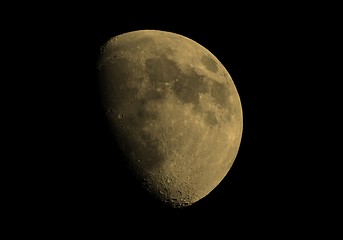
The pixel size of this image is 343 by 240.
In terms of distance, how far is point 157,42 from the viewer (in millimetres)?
5070

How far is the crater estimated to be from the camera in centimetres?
519

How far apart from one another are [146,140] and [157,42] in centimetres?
126

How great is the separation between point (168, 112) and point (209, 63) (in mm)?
1035

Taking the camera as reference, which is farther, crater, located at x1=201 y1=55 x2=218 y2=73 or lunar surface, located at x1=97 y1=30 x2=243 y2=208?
crater, located at x1=201 y1=55 x2=218 y2=73

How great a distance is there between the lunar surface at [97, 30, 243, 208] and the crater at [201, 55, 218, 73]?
18 mm

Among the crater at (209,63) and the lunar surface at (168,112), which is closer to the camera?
the lunar surface at (168,112)

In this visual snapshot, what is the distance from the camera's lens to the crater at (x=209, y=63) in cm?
519

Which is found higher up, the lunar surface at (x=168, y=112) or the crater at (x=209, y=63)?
the crater at (x=209, y=63)

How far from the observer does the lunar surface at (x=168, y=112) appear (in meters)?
4.57

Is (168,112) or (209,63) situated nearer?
(168,112)

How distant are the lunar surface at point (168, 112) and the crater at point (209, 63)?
0.02 m

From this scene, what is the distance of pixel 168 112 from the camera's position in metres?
4.60

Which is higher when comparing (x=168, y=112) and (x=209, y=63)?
(x=209, y=63)

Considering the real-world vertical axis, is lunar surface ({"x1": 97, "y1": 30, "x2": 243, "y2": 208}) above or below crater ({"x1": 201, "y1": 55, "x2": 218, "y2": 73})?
below
